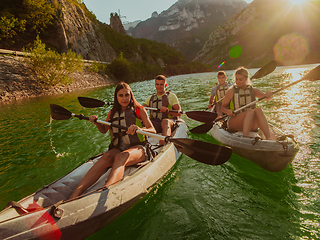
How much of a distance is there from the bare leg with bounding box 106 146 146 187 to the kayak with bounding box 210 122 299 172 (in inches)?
85.5

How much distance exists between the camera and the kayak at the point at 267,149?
10.3 feet

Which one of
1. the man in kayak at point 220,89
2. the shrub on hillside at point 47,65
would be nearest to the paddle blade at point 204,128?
the man in kayak at point 220,89

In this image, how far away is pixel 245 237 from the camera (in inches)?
89.4

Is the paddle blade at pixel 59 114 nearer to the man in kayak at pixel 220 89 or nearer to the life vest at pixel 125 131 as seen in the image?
the life vest at pixel 125 131

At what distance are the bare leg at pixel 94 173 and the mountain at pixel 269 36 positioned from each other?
8264 centimetres

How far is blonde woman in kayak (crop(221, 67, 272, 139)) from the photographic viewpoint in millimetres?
3842

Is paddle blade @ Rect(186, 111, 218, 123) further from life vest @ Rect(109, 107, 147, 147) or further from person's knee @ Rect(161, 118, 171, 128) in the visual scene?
life vest @ Rect(109, 107, 147, 147)

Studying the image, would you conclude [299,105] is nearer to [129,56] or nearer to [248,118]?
[248,118]

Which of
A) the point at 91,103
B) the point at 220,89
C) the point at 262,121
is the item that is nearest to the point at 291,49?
the point at 220,89

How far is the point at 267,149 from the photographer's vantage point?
333 cm

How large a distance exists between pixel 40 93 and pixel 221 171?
21.7m

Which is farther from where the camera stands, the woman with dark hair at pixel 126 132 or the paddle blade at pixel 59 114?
the paddle blade at pixel 59 114

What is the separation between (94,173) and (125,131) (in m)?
0.89

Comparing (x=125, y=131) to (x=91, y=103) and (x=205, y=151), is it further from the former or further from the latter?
(x=91, y=103)
